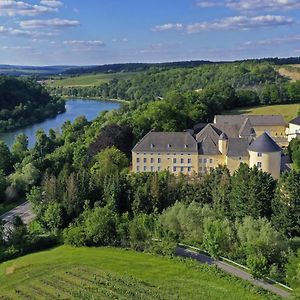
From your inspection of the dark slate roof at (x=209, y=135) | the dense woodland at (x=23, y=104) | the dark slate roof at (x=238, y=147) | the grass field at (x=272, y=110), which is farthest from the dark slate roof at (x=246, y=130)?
the dense woodland at (x=23, y=104)

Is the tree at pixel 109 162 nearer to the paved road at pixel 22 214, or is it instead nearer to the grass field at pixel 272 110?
the paved road at pixel 22 214

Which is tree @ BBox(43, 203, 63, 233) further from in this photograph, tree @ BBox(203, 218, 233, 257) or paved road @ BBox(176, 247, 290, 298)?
tree @ BBox(203, 218, 233, 257)

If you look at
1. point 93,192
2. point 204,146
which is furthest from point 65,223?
point 204,146

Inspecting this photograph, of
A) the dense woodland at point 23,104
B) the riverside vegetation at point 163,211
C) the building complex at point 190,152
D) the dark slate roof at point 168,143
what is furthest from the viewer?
the dense woodland at point 23,104

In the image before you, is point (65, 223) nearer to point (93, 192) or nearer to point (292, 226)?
point (93, 192)

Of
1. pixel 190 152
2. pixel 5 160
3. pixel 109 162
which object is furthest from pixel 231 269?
pixel 5 160

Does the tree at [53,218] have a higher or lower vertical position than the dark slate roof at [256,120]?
lower

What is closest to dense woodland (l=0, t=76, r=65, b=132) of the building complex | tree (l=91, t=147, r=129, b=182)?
tree (l=91, t=147, r=129, b=182)
